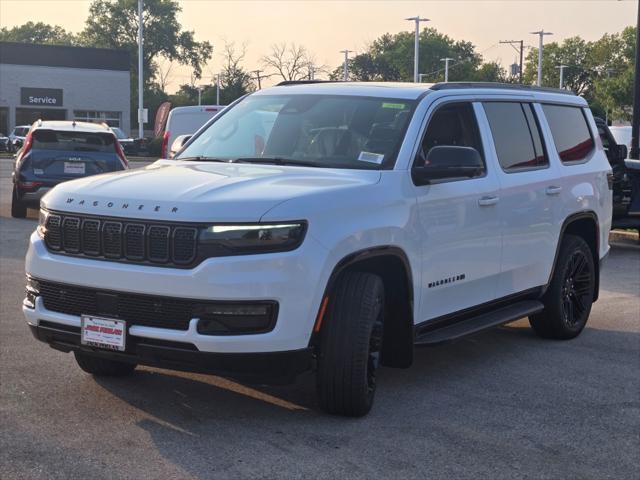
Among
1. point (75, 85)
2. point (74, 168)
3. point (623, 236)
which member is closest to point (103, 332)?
point (74, 168)

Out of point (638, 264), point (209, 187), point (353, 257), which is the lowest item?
point (638, 264)

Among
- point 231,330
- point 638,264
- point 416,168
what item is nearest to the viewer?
point 231,330

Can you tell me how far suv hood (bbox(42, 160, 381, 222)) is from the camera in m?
5.20

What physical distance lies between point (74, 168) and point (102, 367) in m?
10.5

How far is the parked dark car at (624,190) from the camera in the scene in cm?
1402

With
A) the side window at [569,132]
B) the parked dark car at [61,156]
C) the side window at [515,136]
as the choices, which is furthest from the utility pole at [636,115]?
the side window at [515,136]

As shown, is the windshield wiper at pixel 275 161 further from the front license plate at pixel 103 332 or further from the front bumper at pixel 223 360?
the front license plate at pixel 103 332

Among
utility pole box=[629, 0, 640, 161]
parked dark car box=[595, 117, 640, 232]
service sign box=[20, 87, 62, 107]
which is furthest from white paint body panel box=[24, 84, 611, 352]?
service sign box=[20, 87, 62, 107]

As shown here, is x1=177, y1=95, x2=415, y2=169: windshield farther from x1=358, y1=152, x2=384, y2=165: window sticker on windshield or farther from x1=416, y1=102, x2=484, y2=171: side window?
x1=416, y1=102, x2=484, y2=171: side window

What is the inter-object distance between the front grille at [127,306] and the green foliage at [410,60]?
11704 centimetres

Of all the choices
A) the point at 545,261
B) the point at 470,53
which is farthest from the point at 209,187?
the point at 470,53

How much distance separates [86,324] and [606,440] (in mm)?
2881

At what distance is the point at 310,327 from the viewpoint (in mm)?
5305

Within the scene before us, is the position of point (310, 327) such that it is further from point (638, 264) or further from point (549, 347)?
point (638, 264)
